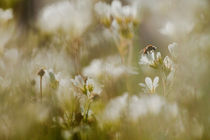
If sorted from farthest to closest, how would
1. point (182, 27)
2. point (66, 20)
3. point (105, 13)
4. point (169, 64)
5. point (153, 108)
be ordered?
point (66, 20) < point (105, 13) < point (182, 27) < point (169, 64) < point (153, 108)

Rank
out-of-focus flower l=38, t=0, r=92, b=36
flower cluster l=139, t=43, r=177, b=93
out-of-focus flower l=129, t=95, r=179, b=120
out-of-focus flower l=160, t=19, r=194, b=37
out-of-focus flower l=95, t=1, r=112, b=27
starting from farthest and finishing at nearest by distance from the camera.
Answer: out-of-focus flower l=38, t=0, r=92, b=36
out-of-focus flower l=95, t=1, r=112, b=27
out-of-focus flower l=160, t=19, r=194, b=37
flower cluster l=139, t=43, r=177, b=93
out-of-focus flower l=129, t=95, r=179, b=120

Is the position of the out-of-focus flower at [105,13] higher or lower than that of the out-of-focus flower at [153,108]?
higher

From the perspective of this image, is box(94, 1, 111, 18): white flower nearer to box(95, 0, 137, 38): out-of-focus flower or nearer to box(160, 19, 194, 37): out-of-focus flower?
box(95, 0, 137, 38): out-of-focus flower

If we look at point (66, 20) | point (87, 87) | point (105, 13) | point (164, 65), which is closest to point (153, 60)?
point (164, 65)

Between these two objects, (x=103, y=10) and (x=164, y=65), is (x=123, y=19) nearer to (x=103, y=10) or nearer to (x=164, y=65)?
(x=103, y=10)

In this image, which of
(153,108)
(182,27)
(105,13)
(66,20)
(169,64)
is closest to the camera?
(153,108)

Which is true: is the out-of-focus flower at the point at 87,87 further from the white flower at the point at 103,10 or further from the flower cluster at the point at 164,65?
the white flower at the point at 103,10

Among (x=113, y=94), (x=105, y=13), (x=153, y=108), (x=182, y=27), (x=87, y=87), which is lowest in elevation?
(x=153, y=108)

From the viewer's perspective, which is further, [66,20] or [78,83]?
[66,20]

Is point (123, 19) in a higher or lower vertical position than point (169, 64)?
higher

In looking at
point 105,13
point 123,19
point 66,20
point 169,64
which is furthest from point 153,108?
point 66,20

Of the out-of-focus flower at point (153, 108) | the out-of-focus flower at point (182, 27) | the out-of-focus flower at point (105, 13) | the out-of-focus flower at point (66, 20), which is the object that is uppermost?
the out-of-focus flower at point (66, 20)

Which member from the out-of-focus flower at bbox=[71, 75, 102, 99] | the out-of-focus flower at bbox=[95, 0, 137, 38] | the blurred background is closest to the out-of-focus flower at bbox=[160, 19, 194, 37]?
the blurred background

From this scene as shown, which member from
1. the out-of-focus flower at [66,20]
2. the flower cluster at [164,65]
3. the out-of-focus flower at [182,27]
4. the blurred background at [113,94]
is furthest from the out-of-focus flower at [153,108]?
the out-of-focus flower at [66,20]
